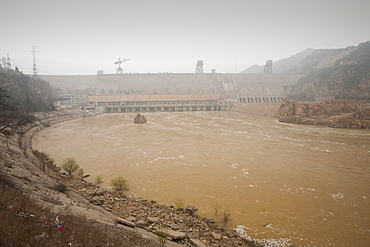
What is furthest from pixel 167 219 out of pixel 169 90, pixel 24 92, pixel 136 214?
pixel 169 90

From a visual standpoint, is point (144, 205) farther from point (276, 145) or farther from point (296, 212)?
point (276, 145)

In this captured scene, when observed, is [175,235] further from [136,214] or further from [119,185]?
[119,185]

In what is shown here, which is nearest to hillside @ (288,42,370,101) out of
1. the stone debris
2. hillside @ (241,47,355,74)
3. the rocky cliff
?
the rocky cliff

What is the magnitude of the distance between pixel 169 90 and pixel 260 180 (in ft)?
178

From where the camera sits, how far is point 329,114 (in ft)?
89.5

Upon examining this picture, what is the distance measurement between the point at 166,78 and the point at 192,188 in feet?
189

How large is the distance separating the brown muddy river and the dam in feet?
115

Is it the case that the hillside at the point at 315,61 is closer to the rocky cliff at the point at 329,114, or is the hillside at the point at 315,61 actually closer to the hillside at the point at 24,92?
the rocky cliff at the point at 329,114

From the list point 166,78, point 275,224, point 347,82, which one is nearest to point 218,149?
point 275,224

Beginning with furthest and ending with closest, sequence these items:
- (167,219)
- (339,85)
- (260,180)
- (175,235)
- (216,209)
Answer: (339,85)
(260,180)
(216,209)
(167,219)
(175,235)

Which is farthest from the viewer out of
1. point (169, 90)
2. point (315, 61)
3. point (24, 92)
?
point (315, 61)

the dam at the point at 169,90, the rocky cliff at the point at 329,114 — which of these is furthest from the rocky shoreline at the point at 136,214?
the dam at the point at 169,90

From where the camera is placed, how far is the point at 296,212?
605 cm

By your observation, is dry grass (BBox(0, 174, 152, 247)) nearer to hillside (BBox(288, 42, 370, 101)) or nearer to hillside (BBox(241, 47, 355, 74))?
hillside (BBox(288, 42, 370, 101))
